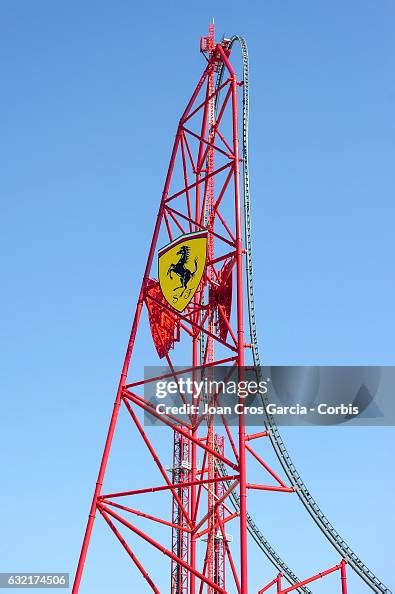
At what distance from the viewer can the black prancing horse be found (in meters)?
21.1

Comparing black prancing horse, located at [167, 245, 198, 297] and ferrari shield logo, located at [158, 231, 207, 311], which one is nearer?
ferrari shield logo, located at [158, 231, 207, 311]

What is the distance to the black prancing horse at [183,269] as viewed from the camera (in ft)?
69.3

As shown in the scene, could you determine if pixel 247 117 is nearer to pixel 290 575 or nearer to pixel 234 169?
pixel 234 169

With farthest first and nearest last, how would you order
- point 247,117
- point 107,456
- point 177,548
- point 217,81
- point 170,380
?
1. point 177,548
2. point 217,81
3. point 247,117
4. point 170,380
5. point 107,456

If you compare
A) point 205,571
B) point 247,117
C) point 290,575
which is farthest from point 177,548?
point 247,117

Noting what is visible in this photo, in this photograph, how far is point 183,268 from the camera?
21281 mm

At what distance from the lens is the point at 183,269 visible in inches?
838

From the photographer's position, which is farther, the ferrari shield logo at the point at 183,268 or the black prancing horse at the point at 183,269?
the black prancing horse at the point at 183,269

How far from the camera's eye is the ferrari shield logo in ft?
68.7

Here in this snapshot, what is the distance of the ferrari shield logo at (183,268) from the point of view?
824 inches

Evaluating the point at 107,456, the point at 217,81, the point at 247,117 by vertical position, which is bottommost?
the point at 107,456

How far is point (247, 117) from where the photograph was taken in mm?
24172

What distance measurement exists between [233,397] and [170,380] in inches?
73.6

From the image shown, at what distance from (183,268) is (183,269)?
0.03 metres
